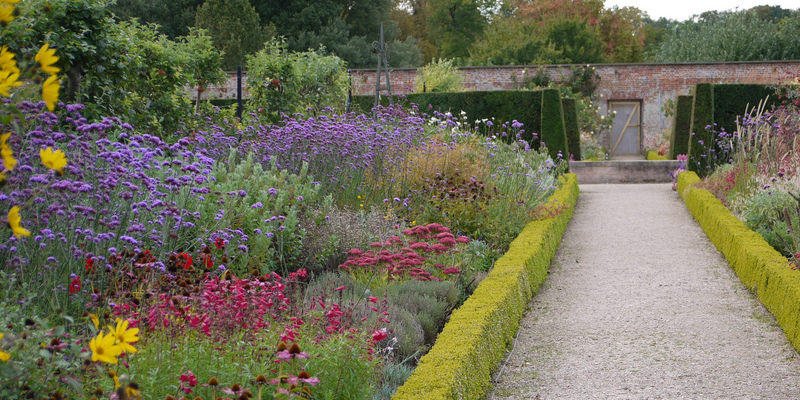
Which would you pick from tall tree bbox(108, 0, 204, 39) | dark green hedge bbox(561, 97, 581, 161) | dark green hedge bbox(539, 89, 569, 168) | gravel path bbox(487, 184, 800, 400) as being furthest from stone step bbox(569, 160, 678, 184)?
tall tree bbox(108, 0, 204, 39)

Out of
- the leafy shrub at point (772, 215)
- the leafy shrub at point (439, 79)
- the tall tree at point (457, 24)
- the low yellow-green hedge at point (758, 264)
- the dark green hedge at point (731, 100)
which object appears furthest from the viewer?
the tall tree at point (457, 24)

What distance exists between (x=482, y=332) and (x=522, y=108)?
41.0 ft

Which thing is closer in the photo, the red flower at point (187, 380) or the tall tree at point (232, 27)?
the red flower at point (187, 380)

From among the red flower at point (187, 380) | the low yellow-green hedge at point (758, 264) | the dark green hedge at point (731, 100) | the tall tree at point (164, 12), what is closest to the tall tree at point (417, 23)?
the tall tree at point (164, 12)

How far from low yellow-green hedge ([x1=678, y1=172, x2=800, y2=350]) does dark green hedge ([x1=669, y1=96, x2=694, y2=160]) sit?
7.28 m

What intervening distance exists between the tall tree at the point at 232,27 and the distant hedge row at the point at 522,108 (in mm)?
9649

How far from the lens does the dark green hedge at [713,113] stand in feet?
43.6

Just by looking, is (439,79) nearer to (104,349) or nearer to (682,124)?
(682,124)

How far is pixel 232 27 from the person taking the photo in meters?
24.2

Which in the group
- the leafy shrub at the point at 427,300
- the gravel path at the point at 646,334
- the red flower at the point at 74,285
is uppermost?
the red flower at the point at 74,285

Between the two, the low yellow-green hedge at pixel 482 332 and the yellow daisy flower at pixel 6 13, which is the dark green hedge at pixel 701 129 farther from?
the yellow daisy flower at pixel 6 13

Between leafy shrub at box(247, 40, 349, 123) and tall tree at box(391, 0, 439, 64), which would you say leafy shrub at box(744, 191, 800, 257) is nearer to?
leafy shrub at box(247, 40, 349, 123)

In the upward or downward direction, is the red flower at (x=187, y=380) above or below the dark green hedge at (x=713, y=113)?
Result: below

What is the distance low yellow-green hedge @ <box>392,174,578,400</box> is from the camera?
2977 mm
